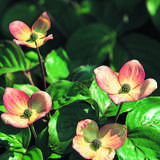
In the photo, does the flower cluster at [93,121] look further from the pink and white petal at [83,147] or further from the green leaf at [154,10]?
the green leaf at [154,10]

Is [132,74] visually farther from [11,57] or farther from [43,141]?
[11,57]

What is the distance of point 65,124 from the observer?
0.87m

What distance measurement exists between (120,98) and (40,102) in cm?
21

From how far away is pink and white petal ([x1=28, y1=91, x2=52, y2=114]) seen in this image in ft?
2.58

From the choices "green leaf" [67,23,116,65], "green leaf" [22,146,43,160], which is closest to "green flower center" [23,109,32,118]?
"green leaf" [22,146,43,160]

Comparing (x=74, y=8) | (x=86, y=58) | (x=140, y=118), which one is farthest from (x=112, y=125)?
(x=74, y=8)

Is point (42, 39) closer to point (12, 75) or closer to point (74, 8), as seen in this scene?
point (12, 75)

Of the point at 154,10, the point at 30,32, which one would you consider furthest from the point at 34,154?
the point at 154,10

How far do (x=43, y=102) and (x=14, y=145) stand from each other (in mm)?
165

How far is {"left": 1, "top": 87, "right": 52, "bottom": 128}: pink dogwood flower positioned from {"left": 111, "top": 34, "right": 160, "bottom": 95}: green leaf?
799 mm

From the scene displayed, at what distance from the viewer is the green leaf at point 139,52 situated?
1.55 m

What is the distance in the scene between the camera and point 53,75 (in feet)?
3.56

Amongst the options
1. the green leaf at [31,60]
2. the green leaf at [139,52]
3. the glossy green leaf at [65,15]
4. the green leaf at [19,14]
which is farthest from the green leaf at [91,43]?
the green leaf at [31,60]

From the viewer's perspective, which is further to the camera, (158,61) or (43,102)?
(158,61)
